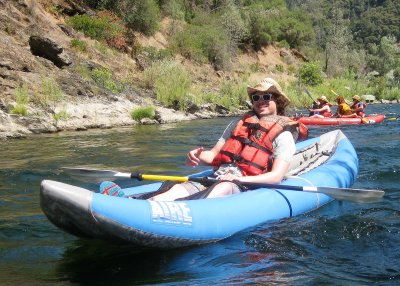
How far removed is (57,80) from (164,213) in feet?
35.6

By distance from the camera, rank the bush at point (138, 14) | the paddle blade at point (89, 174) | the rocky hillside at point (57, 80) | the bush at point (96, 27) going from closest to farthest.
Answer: the paddle blade at point (89, 174) → the rocky hillside at point (57, 80) → the bush at point (96, 27) → the bush at point (138, 14)

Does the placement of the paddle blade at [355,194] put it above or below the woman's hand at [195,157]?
below

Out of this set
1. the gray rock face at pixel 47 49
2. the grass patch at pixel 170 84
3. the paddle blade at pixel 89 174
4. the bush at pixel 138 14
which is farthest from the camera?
the bush at pixel 138 14

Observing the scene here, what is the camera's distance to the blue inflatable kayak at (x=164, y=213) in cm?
260

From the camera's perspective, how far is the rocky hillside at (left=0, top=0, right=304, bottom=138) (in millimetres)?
10859

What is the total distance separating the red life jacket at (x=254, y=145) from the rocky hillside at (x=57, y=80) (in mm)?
6837

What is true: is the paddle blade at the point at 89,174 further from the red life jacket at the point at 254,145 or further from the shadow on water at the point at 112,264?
the red life jacket at the point at 254,145

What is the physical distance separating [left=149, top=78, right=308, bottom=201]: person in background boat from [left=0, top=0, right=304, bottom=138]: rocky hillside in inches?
268

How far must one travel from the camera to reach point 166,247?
2961 mm

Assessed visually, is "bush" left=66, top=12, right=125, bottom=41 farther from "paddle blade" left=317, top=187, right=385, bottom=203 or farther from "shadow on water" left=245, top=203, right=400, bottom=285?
"paddle blade" left=317, top=187, right=385, bottom=203

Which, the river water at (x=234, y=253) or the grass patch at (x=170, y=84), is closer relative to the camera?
the river water at (x=234, y=253)

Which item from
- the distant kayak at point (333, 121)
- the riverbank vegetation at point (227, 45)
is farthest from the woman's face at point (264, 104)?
the riverbank vegetation at point (227, 45)

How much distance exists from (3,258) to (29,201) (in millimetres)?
1520

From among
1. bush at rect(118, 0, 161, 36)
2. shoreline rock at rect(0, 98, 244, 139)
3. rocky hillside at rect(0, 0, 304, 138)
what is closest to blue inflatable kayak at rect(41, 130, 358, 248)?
shoreline rock at rect(0, 98, 244, 139)
